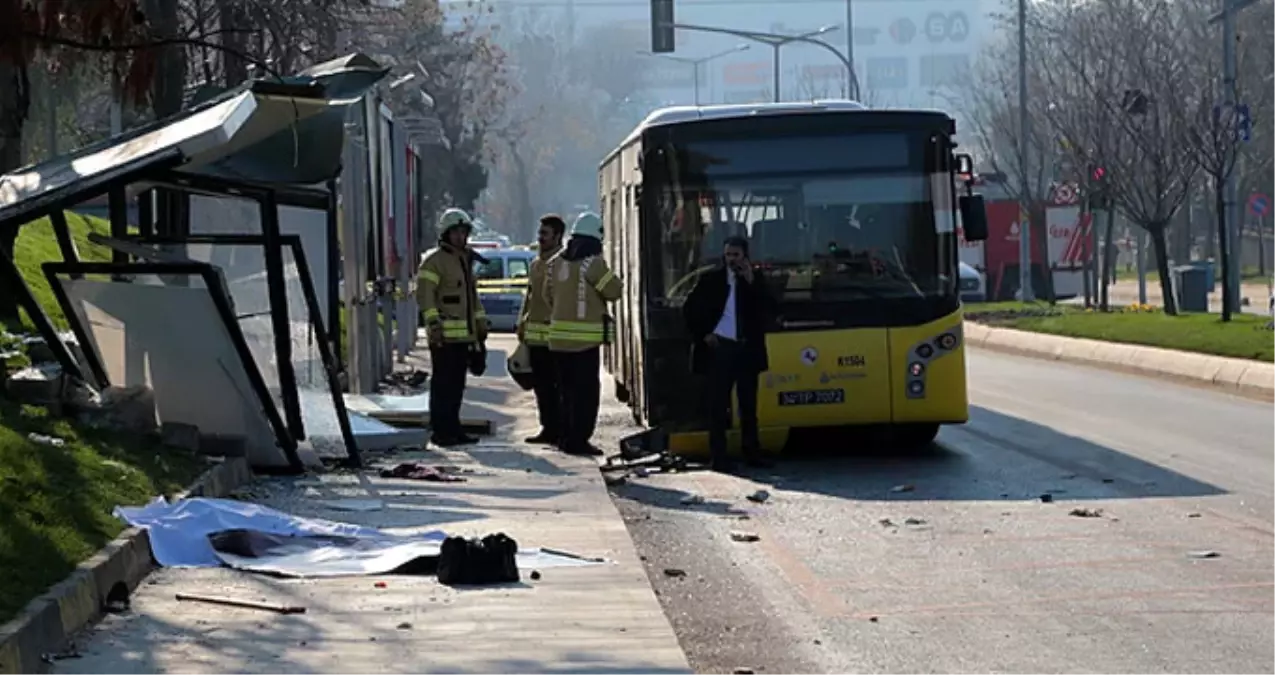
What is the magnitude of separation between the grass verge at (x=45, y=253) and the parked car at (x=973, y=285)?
27793mm

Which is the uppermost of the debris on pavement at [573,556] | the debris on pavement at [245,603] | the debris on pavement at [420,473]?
the debris on pavement at [245,603]

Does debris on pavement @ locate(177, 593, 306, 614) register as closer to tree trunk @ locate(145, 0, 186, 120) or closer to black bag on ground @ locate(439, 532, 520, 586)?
black bag on ground @ locate(439, 532, 520, 586)

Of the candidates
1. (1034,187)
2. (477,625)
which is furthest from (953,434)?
(1034,187)

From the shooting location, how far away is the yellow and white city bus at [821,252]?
53.9ft

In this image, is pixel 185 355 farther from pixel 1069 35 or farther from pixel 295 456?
pixel 1069 35

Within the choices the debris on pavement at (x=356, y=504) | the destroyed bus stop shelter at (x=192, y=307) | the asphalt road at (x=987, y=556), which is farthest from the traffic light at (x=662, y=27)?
the debris on pavement at (x=356, y=504)

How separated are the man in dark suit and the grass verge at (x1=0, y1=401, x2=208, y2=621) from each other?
4150mm

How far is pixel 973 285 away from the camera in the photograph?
55250mm

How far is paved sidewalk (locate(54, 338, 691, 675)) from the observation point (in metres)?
7.91

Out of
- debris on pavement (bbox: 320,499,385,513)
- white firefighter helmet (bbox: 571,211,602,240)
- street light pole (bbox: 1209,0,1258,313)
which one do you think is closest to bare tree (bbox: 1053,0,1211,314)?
street light pole (bbox: 1209,0,1258,313)

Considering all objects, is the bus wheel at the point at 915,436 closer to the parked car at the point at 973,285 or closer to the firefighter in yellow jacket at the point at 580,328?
the firefighter in yellow jacket at the point at 580,328

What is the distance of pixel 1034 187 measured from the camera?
206ft

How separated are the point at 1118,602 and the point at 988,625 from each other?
2.73 ft

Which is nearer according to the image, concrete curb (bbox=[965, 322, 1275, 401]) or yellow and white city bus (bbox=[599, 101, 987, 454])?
yellow and white city bus (bbox=[599, 101, 987, 454])
